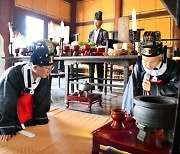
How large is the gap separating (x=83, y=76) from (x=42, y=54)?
114 inches

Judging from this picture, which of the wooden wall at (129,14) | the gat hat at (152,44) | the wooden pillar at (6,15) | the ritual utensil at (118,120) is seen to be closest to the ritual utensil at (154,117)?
the ritual utensil at (118,120)

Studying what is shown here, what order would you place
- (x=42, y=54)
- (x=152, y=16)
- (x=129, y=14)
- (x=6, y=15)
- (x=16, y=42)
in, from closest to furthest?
(x=42, y=54) < (x=16, y=42) < (x=6, y=15) < (x=152, y=16) < (x=129, y=14)

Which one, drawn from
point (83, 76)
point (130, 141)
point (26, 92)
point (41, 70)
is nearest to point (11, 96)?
point (26, 92)

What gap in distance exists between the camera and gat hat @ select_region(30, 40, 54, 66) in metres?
1.50

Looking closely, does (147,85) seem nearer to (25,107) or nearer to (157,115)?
(157,115)

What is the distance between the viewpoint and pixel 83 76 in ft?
14.4

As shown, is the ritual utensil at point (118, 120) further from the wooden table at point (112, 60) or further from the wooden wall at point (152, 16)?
the wooden wall at point (152, 16)

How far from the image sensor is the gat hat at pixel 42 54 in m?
1.50

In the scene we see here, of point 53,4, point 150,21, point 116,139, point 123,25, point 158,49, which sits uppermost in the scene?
point 53,4

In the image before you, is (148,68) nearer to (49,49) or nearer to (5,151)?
(49,49)

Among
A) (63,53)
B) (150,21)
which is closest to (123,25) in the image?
(63,53)

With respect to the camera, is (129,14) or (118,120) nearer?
(118,120)

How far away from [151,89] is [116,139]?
29.1 inches

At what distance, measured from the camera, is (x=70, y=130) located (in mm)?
1634
